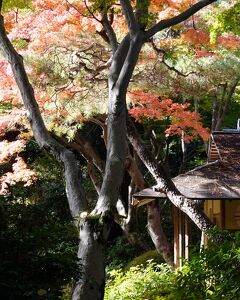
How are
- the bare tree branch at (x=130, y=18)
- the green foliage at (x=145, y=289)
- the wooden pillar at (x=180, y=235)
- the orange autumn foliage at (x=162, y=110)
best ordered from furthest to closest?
1. the orange autumn foliage at (x=162, y=110)
2. the wooden pillar at (x=180, y=235)
3. the green foliage at (x=145, y=289)
4. the bare tree branch at (x=130, y=18)

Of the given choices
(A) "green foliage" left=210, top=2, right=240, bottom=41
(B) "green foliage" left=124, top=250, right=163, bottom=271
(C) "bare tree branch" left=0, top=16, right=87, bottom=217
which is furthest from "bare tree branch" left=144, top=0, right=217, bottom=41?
(B) "green foliage" left=124, top=250, right=163, bottom=271

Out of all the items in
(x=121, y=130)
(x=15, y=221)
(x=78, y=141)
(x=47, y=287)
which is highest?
(x=78, y=141)

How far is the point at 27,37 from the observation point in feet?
34.4

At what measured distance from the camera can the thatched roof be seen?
832 centimetres

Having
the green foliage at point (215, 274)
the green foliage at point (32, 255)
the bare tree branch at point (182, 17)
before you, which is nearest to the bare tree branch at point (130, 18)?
the bare tree branch at point (182, 17)

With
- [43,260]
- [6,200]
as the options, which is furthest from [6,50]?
[43,260]

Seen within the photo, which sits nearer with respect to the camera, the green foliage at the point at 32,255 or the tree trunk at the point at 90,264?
the green foliage at the point at 32,255

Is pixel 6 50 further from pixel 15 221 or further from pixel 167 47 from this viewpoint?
pixel 167 47

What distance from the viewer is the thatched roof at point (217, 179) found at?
832cm

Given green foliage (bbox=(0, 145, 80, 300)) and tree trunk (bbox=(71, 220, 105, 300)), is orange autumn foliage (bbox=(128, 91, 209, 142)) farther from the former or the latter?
green foliage (bbox=(0, 145, 80, 300))

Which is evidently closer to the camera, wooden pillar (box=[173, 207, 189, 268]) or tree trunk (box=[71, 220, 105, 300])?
tree trunk (box=[71, 220, 105, 300])

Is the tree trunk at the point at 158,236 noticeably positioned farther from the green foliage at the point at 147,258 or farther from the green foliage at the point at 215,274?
the green foliage at the point at 215,274

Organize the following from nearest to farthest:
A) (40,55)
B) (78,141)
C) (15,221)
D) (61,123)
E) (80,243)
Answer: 1. (15,221)
2. (80,243)
3. (40,55)
4. (61,123)
5. (78,141)

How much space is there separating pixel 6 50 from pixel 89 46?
11.1ft
